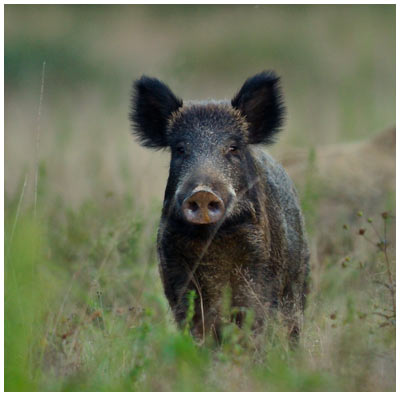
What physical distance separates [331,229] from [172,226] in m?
3.19

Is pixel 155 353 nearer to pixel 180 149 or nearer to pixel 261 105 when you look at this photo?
pixel 180 149

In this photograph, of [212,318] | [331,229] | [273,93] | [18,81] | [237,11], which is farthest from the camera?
[237,11]

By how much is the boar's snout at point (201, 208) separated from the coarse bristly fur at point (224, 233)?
0.12m

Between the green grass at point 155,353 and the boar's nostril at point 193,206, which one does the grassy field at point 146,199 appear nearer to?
the green grass at point 155,353

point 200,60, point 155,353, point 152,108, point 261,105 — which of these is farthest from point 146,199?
point 200,60

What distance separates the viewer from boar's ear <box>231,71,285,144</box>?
20.0 ft

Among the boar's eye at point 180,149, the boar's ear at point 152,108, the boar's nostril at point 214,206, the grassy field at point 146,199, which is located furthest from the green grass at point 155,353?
the boar's ear at point 152,108

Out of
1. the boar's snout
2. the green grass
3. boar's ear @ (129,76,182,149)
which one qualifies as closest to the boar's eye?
boar's ear @ (129,76,182,149)

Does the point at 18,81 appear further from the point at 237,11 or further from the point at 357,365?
the point at 357,365

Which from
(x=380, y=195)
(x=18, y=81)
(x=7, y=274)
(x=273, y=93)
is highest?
(x=18, y=81)

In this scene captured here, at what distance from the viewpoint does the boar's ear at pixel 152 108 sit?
612 centimetres

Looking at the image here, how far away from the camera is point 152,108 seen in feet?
20.5

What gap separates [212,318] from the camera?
5.52 metres

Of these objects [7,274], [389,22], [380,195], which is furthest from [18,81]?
[7,274]
